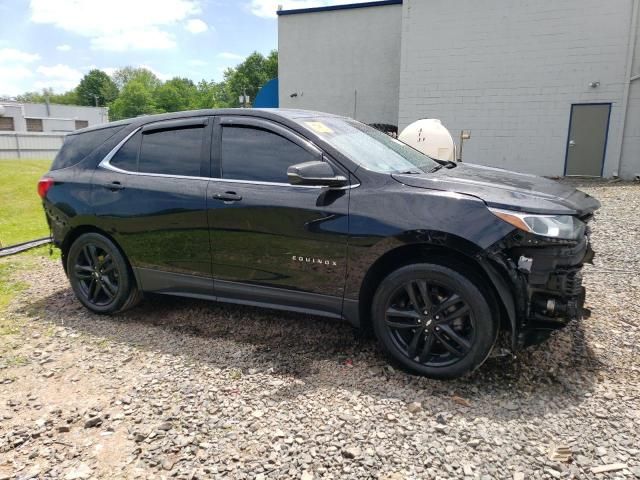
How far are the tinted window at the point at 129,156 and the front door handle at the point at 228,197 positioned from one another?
967 millimetres

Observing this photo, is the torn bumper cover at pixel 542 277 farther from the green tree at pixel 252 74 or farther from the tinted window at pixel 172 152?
the green tree at pixel 252 74

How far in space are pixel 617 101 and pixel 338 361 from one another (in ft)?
47.6

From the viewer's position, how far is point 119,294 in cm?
422

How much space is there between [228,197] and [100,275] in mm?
1632

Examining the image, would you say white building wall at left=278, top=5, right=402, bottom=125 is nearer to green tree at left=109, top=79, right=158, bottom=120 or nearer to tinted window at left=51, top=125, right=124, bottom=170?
tinted window at left=51, top=125, right=124, bottom=170

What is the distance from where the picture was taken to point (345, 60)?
726 inches

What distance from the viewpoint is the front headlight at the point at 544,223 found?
278cm

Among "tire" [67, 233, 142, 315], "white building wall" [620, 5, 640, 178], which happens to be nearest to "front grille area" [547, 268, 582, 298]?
"tire" [67, 233, 142, 315]

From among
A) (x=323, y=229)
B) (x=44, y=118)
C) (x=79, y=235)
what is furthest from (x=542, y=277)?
(x=44, y=118)

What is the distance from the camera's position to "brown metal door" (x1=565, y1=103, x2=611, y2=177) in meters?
14.2

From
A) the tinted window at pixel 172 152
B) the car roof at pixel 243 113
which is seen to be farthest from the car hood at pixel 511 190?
the tinted window at pixel 172 152

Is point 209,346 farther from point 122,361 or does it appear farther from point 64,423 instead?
point 64,423

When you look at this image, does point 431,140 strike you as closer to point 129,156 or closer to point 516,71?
point 129,156

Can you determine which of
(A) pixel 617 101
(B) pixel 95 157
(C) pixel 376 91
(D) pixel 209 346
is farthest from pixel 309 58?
(D) pixel 209 346
